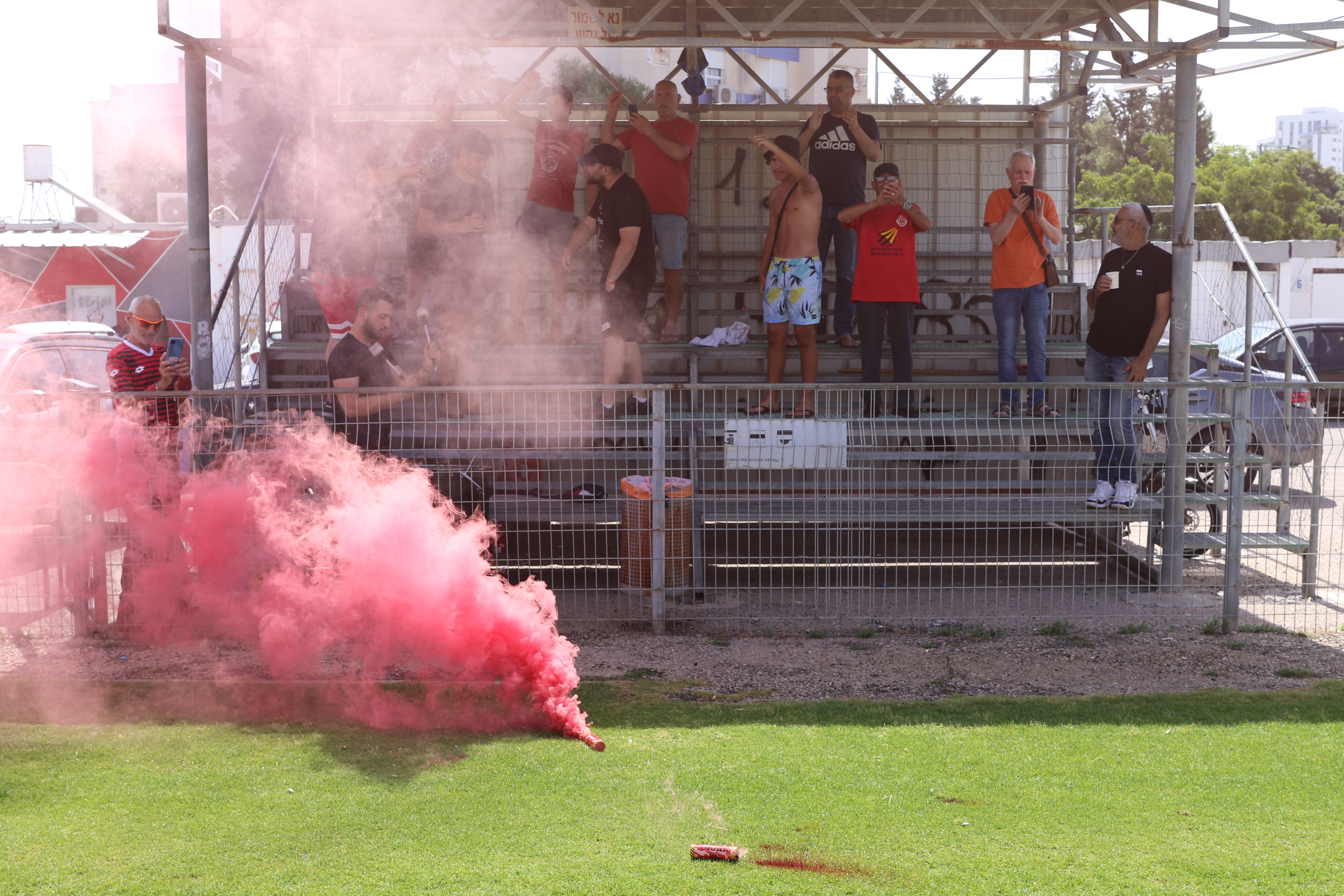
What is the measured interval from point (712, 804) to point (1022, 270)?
5.85m

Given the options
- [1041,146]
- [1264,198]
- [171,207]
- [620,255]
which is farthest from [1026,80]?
[1264,198]

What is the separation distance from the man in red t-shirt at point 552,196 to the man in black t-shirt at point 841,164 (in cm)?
201

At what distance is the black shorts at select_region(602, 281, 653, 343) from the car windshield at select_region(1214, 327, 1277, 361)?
7519 mm

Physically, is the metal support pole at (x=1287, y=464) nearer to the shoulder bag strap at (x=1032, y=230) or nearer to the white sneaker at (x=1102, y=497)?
the white sneaker at (x=1102, y=497)

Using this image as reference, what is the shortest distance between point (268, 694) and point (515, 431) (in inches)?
87.7

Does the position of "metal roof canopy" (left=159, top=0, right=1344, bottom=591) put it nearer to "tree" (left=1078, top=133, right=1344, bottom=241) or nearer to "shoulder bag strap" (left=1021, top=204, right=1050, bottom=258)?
"shoulder bag strap" (left=1021, top=204, right=1050, bottom=258)

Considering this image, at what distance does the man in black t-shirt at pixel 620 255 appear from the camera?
820 centimetres

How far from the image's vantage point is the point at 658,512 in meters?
6.72

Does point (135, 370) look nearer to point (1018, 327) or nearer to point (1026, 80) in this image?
point (1018, 327)

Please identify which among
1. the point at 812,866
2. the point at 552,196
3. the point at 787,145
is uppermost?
the point at 787,145

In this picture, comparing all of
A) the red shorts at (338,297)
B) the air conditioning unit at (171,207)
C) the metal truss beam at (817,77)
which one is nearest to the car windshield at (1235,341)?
the metal truss beam at (817,77)

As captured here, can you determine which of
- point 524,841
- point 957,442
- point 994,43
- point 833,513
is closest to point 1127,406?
point 957,442

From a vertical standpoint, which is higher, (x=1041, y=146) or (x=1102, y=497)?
(x=1041, y=146)

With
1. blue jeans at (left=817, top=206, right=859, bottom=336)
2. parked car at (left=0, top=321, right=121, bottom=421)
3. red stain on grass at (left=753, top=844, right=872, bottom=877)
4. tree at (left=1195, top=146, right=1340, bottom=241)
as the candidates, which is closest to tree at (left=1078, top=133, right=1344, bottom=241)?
tree at (left=1195, top=146, right=1340, bottom=241)
